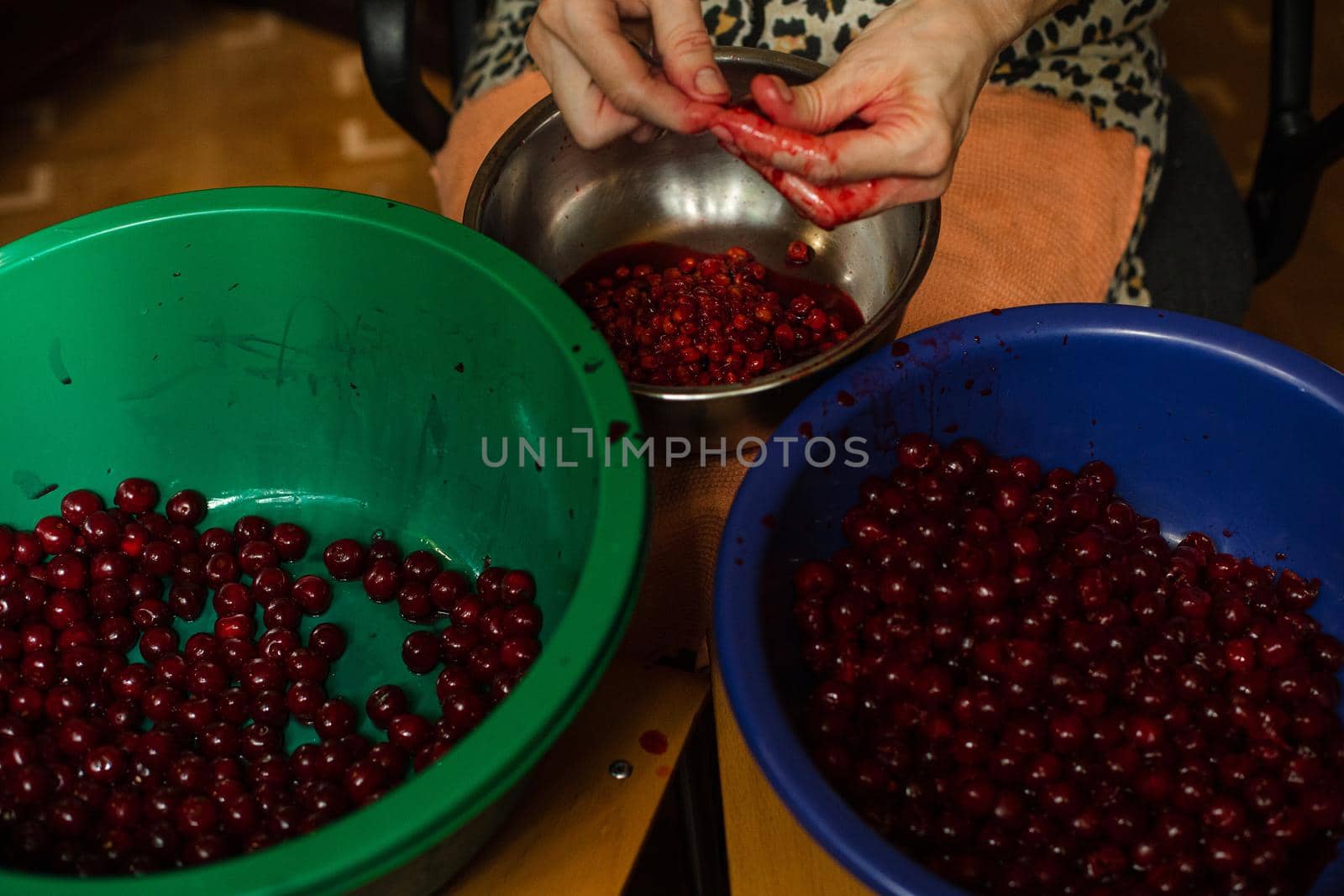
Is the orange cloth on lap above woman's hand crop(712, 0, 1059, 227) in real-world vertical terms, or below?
below

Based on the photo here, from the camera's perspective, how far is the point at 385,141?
8.48 ft

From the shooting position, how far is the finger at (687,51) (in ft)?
3.17

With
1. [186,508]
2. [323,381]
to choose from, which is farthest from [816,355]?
[186,508]

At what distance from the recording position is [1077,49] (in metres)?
1.44

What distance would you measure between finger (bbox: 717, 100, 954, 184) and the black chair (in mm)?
613

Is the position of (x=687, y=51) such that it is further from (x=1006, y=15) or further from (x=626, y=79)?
(x=1006, y=15)

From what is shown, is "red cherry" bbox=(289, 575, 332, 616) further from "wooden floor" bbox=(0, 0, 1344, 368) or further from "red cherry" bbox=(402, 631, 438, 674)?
"wooden floor" bbox=(0, 0, 1344, 368)

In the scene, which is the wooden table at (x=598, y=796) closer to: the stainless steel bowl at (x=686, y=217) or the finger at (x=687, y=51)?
the stainless steel bowl at (x=686, y=217)

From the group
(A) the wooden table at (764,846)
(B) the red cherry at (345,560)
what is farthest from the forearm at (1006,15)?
(B) the red cherry at (345,560)

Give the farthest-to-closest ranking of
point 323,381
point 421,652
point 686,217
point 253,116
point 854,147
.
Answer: point 253,116, point 686,217, point 323,381, point 421,652, point 854,147

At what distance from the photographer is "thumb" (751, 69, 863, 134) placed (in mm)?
925

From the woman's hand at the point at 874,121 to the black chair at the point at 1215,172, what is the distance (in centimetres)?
55

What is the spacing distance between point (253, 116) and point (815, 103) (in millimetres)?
2079

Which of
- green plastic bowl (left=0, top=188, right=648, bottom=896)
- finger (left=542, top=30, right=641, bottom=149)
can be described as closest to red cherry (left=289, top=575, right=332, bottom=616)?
green plastic bowl (left=0, top=188, right=648, bottom=896)
